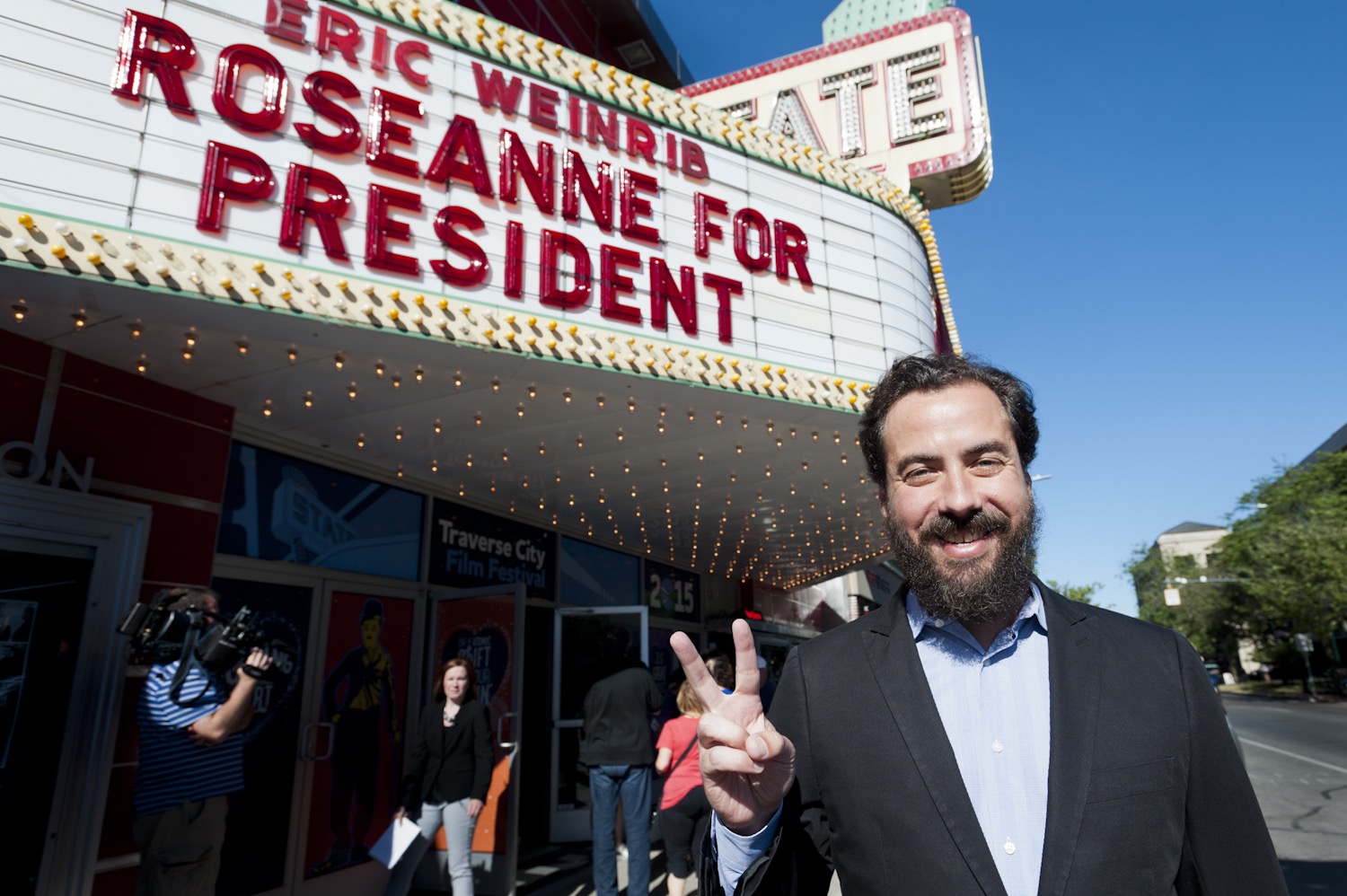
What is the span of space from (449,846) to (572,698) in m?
4.04

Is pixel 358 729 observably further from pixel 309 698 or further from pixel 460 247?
pixel 460 247

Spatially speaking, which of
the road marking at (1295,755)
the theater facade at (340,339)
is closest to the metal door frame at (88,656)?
the theater facade at (340,339)

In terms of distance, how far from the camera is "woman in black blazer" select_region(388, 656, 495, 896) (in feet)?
17.5

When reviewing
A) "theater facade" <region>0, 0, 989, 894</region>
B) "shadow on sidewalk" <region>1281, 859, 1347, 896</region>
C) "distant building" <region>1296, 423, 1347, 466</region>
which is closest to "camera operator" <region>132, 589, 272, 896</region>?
"theater facade" <region>0, 0, 989, 894</region>

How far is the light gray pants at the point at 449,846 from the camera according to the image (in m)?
5.30

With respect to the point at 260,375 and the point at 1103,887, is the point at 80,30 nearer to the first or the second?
the point at 260,375

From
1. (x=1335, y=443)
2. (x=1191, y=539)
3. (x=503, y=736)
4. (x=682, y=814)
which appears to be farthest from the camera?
(x=1191, y=539)

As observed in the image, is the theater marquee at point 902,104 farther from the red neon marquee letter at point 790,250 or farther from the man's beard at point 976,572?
the man's beard at point 976,572

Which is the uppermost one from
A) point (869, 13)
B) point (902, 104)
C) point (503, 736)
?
point (869, 13)

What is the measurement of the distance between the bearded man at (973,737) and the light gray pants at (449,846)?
4532 millimetres

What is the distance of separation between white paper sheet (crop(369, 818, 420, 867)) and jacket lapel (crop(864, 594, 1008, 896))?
4.84 metres

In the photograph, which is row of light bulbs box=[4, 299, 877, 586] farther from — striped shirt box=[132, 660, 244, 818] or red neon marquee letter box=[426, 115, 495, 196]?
striped shirt box=[132, 660, 244, 818]

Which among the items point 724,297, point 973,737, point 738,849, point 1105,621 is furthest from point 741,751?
point 724,297

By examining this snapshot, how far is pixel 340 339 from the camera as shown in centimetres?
443
